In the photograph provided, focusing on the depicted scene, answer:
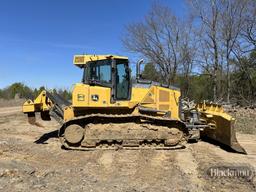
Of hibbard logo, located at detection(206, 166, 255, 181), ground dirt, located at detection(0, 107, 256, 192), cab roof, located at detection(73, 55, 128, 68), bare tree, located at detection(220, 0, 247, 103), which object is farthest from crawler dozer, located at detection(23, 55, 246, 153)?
bare tree, located at detection(220, 0, 247, 103)

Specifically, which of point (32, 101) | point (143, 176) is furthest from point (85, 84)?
point (143, 176)

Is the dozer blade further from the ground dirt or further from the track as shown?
the track

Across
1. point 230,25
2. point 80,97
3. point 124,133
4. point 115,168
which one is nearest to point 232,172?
point 115,168

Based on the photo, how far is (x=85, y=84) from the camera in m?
11.3

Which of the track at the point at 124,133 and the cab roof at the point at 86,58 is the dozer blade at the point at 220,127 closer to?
the track at the point at 124,133

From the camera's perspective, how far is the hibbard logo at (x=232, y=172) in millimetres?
7133

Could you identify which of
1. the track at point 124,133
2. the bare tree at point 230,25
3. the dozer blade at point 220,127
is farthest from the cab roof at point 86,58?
the bare tree at point 230,25

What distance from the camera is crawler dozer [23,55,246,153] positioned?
1085 cm

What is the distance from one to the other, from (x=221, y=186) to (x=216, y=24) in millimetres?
25316

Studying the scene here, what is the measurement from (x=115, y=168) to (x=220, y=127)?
15.6 ft

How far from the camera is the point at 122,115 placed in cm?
1098

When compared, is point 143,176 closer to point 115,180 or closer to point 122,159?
point 115,180

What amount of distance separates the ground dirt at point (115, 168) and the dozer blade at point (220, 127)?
1.17 feet

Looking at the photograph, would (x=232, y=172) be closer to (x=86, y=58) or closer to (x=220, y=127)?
(x=220, y=127)
